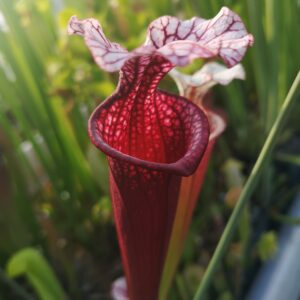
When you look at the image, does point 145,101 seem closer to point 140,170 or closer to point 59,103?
point 140,170

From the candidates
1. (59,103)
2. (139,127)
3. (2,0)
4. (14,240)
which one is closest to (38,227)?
(14,240)

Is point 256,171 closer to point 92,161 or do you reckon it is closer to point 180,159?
point 180,159

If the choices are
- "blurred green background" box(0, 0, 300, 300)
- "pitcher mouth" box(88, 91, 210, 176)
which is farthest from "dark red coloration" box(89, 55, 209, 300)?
"blurred green background" box(0, 0, 300, 300)

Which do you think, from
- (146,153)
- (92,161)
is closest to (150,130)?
(146,153)

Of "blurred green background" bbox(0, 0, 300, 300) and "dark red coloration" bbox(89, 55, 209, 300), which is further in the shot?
"blurred green background" bbox(0, 0, 300, 300)

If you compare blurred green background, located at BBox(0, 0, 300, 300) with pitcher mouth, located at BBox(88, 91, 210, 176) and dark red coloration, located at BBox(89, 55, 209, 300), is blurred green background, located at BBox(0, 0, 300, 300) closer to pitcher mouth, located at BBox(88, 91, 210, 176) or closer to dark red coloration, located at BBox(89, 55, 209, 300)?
dark red coloration, located at BBox(89, 55, 209, 300)

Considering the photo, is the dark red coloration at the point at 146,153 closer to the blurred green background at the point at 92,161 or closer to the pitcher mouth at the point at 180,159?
the pitcher mouth at the point at 180,159
